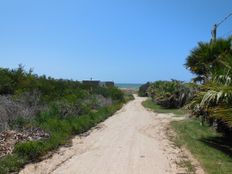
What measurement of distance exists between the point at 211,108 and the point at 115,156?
11.9ft

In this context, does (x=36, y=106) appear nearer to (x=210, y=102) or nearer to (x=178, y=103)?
(x=210, y=102)

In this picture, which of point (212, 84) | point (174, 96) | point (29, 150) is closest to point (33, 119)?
point (29, 150)

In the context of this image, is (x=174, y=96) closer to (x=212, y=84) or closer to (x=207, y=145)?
(x=207, y=145)

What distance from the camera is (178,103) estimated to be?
33.1 meters

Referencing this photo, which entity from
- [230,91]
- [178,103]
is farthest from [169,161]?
[178,103]

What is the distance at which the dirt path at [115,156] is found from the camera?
9.96m

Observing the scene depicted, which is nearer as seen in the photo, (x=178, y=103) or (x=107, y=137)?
(x=107, y=137)

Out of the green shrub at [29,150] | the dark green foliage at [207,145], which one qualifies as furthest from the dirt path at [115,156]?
the dark green foliage at [207,145]

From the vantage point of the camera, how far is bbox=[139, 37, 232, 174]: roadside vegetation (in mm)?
10845

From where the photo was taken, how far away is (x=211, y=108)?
12.5 meters

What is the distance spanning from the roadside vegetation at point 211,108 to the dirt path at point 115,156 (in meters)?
0.97

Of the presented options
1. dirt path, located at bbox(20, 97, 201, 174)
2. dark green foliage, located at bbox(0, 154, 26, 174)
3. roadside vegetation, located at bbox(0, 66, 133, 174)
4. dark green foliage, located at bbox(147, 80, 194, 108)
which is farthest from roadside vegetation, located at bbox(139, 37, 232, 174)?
dark green foliage, located at bbox(147, 80, 194, 108)

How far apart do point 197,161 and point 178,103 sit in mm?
22179

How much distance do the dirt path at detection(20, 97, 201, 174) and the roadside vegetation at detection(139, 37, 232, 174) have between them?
0.97 m
